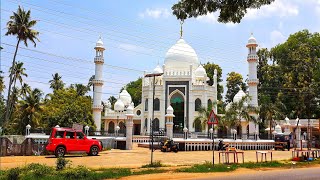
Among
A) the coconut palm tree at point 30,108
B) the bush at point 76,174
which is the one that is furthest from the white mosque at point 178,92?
the bush at point 76,174

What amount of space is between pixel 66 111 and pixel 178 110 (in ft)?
47.1

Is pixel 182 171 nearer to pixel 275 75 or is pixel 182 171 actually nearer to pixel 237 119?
pixel 237 119

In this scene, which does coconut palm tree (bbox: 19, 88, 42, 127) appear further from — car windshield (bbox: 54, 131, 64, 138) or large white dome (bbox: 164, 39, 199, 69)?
car windshield (bbox: 54, 131, 64, 138)

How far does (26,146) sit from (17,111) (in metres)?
19.9

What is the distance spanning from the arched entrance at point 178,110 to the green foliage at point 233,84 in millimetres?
16835

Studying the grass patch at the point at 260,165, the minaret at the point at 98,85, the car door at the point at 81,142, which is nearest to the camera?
the grass patch at the point at 260,165

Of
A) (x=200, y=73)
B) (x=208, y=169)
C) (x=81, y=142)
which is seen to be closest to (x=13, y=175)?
(x=208, y=169)

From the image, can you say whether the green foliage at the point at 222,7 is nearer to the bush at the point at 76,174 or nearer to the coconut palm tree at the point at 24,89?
the bush at the point at 76,174

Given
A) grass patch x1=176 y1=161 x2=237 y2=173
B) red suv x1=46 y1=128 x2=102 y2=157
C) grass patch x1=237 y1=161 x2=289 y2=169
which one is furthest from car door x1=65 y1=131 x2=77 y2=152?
grass patch x1=237 y1=161 x2=289 y2=169

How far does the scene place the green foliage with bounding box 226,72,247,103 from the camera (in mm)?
56688

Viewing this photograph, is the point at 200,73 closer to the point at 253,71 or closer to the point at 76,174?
the point at 253,71

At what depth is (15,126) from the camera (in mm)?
39031

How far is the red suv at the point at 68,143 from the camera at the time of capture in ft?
63.2

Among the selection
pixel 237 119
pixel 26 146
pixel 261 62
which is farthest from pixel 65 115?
pixel 261 62
